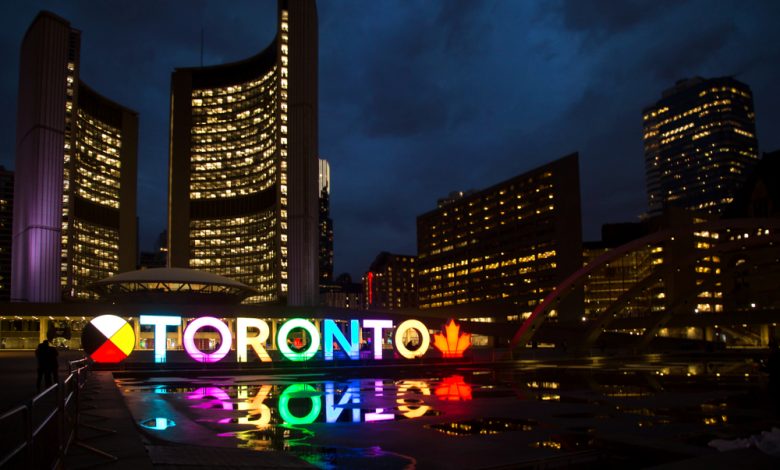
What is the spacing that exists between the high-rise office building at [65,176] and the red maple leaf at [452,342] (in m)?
85.3

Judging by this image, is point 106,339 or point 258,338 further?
point 258,338

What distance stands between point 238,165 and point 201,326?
12284cm

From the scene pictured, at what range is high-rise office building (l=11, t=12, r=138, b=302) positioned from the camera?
114m

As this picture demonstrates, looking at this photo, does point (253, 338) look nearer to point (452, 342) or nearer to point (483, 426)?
point (452, 342)

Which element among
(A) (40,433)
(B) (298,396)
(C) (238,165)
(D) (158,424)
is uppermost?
(C) (238,165)

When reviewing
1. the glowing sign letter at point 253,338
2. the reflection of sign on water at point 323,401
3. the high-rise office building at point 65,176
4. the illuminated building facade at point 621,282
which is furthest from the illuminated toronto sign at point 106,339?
the illuminated building facade at point 621,282

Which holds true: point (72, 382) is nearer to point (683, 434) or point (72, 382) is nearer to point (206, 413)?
point (206, 413)

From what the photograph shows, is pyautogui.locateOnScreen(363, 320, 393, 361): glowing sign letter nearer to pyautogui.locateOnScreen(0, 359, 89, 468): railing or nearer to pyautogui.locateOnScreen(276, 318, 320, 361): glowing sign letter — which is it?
pyautogui.locateOnScreen(276, 318, 320, 361): glowing sign letter

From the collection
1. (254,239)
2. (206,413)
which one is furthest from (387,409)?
(254,239)

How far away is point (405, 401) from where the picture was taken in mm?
21344

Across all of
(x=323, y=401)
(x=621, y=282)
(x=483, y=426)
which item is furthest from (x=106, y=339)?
(x=621, y=282)

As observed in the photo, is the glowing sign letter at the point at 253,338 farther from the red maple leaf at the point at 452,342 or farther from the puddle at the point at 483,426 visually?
the puddle at the point at 483,426

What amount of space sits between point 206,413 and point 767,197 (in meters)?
139

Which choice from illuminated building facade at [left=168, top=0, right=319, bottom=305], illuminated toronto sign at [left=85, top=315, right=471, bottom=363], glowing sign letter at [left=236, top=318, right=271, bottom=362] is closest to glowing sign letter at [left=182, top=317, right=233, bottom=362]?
illuminated toronto sign at [left=85, top=315, right=471, bottom=363]
